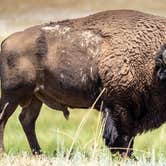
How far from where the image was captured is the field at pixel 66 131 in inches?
325

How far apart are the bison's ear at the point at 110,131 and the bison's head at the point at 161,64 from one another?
0.81 metres

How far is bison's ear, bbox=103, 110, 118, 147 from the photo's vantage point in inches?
444

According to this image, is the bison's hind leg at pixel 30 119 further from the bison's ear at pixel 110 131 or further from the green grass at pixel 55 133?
the bison's ear at pixel 110 131

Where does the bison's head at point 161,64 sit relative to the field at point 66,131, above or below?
above

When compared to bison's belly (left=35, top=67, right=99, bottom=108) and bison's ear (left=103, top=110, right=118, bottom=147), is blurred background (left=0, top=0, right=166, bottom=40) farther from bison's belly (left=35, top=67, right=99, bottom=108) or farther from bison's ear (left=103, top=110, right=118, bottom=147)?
bison's ear (left=103, top=110, right=118, bottom=147)

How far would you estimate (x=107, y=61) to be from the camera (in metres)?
11.2

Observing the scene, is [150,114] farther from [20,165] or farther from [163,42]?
[20,165]

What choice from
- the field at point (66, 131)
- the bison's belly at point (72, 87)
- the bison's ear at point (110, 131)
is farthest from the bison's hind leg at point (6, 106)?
the bison's ear at point (110, 131)

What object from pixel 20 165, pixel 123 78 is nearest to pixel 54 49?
pixel 123 78

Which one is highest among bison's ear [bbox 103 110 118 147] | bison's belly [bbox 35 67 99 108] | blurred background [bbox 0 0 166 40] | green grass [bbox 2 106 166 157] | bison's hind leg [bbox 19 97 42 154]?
bison's belly [bbox 35 67 99 108]

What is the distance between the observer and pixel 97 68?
11.3 meters

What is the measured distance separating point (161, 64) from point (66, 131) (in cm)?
505

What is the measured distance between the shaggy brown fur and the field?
0.36 m

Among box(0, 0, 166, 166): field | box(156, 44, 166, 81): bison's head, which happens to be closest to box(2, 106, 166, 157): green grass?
box(0, 0, 166, 166): field
